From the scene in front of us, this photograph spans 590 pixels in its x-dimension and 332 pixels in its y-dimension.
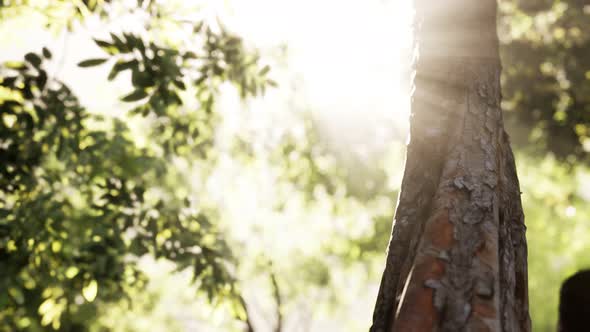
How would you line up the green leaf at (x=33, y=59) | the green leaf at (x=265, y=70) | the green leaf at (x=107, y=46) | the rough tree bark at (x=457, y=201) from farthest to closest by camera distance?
the green leaf at (x=265, y=70) < the green leaf at (x=33, y=59) < the green leaf at (x=107, y=46) < the rough tree bark at (x=457, y=201)

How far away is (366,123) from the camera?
16391 mm

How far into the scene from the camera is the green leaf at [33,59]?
4.13m

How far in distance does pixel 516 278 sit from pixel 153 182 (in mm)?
10677

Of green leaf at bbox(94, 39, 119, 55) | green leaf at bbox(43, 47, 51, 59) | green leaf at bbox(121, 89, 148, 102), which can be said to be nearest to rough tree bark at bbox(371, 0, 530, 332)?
green leaf at bbox(121, 89, 148, 102)

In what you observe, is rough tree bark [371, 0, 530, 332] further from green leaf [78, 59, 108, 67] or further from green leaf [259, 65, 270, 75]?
green leaf [78, 59, 108, 67]

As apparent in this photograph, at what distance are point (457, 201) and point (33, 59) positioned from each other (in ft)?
12.9

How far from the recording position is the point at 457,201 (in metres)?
1.94

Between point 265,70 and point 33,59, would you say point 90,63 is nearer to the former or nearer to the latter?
point 33,59

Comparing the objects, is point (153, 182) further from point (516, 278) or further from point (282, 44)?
point (516, 278)

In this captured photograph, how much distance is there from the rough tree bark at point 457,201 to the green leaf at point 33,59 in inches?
134

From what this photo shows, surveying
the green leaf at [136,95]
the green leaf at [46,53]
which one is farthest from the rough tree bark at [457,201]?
the green leaf at [46,53]

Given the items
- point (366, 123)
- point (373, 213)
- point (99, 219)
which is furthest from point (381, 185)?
point (99, 219)

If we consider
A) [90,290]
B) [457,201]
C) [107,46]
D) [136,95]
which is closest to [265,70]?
[136,95]

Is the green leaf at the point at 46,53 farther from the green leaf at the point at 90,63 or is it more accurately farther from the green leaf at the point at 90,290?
the green leaf at the point at 90,290
